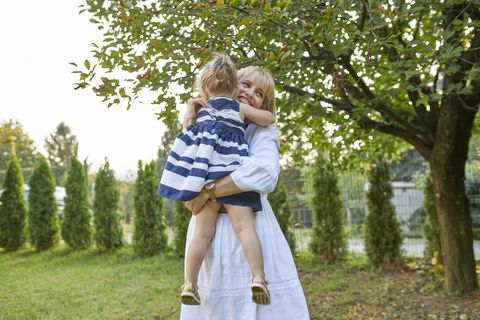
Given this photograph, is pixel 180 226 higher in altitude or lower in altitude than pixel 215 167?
lower

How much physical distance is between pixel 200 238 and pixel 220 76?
736 millimetres

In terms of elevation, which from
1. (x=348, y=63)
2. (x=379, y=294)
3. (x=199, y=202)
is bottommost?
(x=379, y=294)

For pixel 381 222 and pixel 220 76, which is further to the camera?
pixel 381 222

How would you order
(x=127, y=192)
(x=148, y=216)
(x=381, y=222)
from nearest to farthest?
(x=381, y=222) < (x=148, y=216) < (x=127, y=192)

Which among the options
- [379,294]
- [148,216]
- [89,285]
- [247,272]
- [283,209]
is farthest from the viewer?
[148,216]

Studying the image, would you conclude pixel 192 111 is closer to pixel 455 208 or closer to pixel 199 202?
pixel 199 202

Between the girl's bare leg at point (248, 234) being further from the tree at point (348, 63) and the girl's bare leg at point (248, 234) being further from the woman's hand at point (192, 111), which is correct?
the tree at point (348, 63)

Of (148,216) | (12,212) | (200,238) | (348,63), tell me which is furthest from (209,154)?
(12,212)

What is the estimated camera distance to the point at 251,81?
1699 mm

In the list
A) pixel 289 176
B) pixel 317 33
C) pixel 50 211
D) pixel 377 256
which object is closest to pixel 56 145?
pixel 50 211

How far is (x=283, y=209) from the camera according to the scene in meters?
6.71

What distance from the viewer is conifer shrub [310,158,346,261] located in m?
6.43

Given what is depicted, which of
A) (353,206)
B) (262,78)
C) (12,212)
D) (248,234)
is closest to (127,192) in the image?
(12,212)

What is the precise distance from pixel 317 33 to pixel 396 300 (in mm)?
3665
